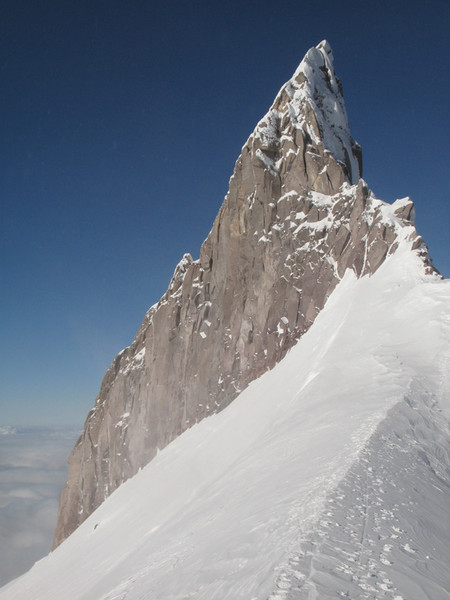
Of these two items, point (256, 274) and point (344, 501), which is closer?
point (344, 501)

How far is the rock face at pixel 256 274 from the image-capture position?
1154 inches

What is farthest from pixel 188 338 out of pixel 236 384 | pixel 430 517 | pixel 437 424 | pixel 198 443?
pixel 430 517

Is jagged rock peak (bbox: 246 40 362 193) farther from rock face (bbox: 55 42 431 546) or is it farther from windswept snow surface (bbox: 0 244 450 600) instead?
windswept snow surface (bbox: 0 244 450 600)

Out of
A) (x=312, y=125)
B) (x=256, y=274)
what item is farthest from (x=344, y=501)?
(x=312, y=125)

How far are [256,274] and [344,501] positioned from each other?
2980 centimetres

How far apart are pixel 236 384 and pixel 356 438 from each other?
2516 centimetres

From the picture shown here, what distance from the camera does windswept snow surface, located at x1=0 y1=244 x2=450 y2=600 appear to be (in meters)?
3.93

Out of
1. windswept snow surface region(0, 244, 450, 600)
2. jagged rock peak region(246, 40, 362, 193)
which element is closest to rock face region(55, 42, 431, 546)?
jagged rock peak region(246, 40, 362, 193)

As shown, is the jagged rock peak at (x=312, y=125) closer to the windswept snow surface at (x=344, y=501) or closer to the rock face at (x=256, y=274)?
the rock face at (x=256, y=274)

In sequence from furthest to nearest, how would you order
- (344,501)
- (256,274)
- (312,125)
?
(312,125)
(256,274)
(344,501)

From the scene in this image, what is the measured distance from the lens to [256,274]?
3466cm

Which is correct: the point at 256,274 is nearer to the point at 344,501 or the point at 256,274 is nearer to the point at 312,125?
the point at 312,125

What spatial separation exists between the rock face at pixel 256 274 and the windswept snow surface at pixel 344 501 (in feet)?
34.7

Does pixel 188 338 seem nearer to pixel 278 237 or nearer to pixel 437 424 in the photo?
pixel 278 237
